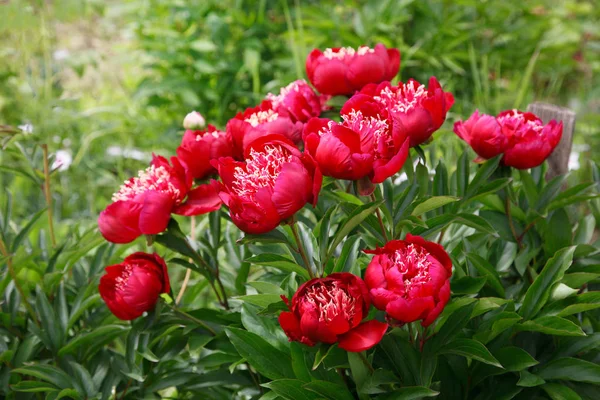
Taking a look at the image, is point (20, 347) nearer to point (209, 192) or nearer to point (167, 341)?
point (167, 341)

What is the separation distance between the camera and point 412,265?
732 millimetres

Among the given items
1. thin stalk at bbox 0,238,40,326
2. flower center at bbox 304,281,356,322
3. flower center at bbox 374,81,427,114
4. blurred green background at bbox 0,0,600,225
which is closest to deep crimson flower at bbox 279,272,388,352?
flower center at bbox 304,281,356,322

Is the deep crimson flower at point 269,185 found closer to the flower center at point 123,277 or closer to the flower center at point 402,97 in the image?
the flower center at point 402,97

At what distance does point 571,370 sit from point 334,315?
1.28 feet

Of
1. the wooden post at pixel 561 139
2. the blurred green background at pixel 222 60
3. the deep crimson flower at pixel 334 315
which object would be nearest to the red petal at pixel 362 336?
the deep crimson flower at pixel 334 315

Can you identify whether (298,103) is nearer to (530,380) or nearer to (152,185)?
(152,185)

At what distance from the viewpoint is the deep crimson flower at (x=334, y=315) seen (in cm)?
71

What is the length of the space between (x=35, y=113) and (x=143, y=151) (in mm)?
564

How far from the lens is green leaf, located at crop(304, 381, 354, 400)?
827 mm

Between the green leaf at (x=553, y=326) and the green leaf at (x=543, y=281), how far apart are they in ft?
0.11

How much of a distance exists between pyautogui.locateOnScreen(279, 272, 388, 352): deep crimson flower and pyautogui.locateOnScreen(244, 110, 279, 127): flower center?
0.29m

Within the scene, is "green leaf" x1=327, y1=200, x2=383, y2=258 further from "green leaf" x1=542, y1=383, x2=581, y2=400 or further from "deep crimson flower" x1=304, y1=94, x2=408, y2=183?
"green leaf" x1=542, y1=383, x2=581, y2=400

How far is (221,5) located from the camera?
284 centimetres

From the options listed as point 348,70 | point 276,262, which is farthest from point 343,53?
point 276,262
